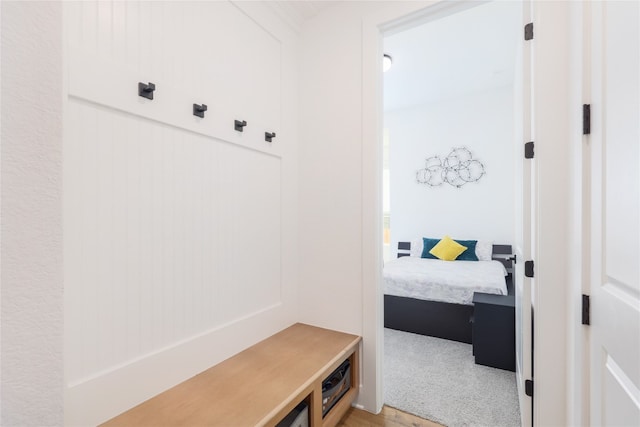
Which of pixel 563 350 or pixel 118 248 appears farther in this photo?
pixel 563 350

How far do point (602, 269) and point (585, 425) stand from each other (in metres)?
0.63

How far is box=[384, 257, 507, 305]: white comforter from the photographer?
2.90 m

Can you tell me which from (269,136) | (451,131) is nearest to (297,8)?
(269,136)

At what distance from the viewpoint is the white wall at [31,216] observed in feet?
1.47

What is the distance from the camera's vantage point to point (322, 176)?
84.4 inches

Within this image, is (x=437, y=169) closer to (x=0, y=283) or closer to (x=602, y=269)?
(x=602, y=269)

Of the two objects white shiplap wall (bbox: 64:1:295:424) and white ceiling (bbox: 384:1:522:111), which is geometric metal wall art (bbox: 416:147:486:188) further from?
white shiplap wall (bbox: 64:1:295:424)

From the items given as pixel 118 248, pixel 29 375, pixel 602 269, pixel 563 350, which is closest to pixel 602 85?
pixel 602 269

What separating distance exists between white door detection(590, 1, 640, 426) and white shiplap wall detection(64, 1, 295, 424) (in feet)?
5.17

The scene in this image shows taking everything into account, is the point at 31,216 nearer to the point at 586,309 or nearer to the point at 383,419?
the point at 586,309

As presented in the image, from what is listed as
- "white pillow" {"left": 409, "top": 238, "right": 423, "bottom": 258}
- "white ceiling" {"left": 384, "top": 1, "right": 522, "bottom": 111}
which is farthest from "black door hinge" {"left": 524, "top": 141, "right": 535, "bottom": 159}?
"white pillow" {"left": 409, "top": 238, "right": 423, "bottom": 258}

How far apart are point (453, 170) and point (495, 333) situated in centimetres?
309

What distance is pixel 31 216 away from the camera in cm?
47

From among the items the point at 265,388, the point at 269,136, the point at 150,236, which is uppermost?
the point at 269,136
